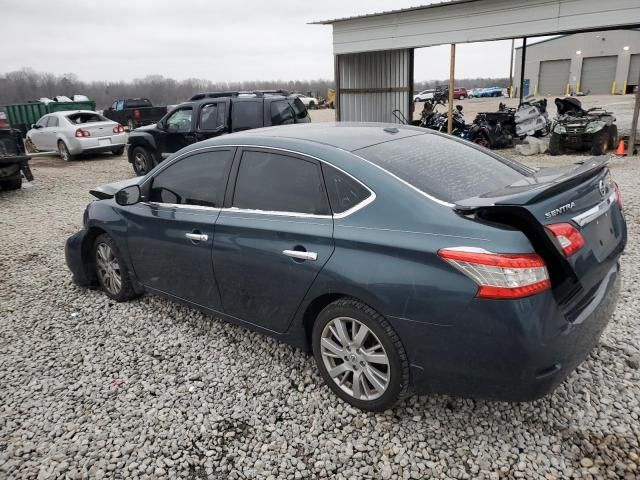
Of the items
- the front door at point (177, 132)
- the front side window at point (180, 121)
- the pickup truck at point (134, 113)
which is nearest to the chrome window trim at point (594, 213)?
the front door at point (177, 132)

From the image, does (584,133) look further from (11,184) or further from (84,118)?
(84,118)

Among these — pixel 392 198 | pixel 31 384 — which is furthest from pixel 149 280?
pixel 392 198

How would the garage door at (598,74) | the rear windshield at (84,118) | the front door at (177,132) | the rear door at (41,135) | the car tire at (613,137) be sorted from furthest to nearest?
1. the garage door at (598,74)
2. the rear door at (41,135)
3. the rear windshield at (84,118)
4. the car tire at (613,137)
5. the front door at (177,132)

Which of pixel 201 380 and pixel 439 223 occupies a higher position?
pixel 439 223

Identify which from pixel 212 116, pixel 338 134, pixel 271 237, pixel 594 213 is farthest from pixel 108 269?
pixel 212 116

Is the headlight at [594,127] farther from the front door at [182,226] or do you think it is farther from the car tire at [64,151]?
the car tire at [64,151]

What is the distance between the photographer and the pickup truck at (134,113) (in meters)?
23.0

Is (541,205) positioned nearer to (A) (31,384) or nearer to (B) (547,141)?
(A) (31,384)

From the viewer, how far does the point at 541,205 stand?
7.04 feet

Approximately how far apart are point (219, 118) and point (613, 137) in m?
9.84

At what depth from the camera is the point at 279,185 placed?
2.96 metres

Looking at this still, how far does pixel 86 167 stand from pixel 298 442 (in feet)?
A: 43.2

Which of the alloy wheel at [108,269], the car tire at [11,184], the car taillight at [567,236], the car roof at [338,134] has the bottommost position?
the car tire at [11,184]

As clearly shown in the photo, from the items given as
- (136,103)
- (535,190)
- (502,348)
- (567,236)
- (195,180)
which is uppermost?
(136,103)
